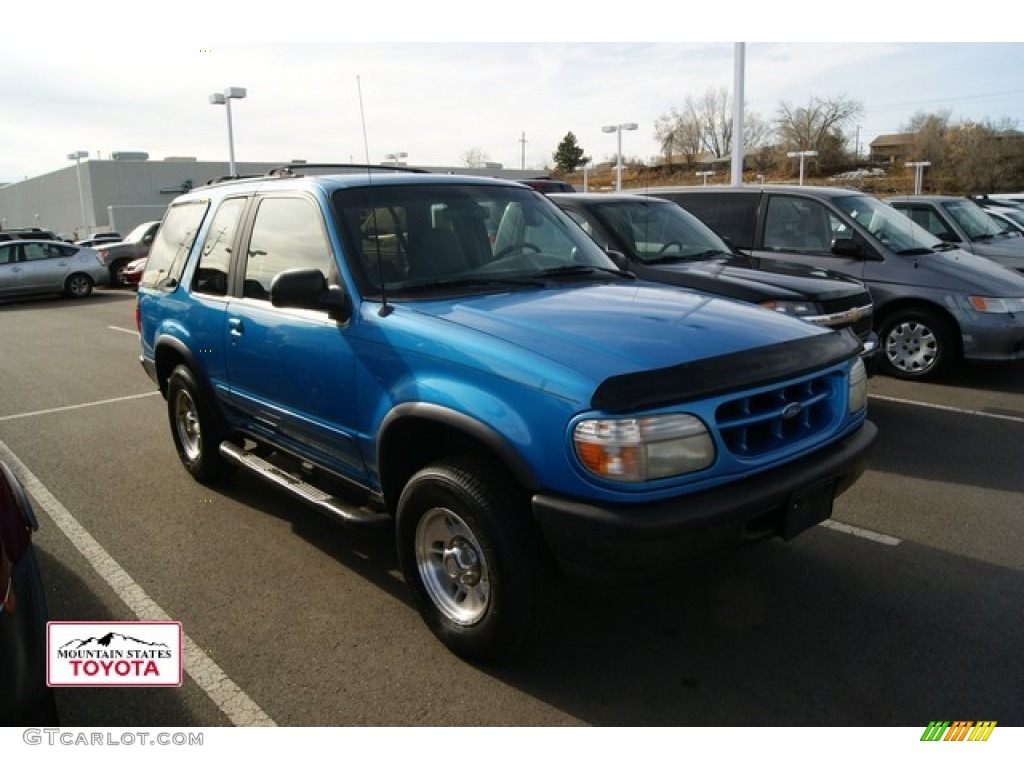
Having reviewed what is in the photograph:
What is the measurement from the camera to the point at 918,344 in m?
7.94

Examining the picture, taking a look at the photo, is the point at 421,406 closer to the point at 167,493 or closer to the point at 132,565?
the point at 132,565

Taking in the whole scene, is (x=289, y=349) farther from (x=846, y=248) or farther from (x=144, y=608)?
(x=846, y=248)

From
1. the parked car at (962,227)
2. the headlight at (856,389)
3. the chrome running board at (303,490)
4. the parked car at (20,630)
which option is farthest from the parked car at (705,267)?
the parked car at (962,227)

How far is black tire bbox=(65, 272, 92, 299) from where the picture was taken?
19328 millimetres

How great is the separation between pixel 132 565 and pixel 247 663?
4.35 ft

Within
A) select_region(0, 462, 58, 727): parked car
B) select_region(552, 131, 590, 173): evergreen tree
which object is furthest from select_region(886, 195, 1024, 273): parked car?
select_region(552, 131, 590, 173): evergreen tree

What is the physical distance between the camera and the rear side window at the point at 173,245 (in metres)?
5.13

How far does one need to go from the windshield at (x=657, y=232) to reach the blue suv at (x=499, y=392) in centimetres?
239

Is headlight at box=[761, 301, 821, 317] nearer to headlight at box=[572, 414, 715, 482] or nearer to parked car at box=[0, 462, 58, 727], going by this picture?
headlight at box=[572, 414, 715, 482]

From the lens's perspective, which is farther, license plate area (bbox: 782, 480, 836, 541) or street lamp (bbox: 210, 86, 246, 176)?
street lamp (bbox: 210, 86, 246, 176)

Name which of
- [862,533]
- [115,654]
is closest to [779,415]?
[862,533]

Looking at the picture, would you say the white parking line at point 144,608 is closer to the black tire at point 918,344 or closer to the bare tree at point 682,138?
the black tire at point 918,344

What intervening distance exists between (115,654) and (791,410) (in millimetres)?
2856

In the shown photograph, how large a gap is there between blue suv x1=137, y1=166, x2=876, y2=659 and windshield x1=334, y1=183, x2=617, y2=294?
1 cm
